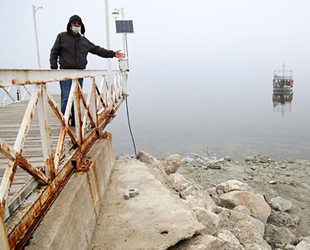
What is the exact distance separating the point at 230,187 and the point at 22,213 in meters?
6.05

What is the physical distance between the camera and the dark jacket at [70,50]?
441 cm

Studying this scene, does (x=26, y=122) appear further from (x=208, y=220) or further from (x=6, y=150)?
(x=208, y=220)

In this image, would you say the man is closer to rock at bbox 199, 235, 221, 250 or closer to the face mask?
the face mask

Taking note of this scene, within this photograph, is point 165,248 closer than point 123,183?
Yes

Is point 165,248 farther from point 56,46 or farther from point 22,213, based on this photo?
point 56,46

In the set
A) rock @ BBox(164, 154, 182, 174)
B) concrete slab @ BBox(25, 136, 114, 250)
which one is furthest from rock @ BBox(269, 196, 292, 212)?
concrete slab @ BBox(25, 136, 114, 250)

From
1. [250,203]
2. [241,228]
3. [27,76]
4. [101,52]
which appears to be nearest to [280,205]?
[250,203]

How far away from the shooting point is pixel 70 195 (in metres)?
2.72

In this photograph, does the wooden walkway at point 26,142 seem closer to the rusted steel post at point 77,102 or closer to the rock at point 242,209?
the rusted steel post at point 77,102

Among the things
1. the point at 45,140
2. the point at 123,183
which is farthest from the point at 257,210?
the point at 45,140

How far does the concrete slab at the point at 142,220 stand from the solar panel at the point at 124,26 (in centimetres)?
692

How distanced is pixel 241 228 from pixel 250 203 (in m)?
1.82

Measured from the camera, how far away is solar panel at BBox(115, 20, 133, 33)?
32.5 ft

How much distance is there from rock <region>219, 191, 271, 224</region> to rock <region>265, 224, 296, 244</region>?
0.31 m
